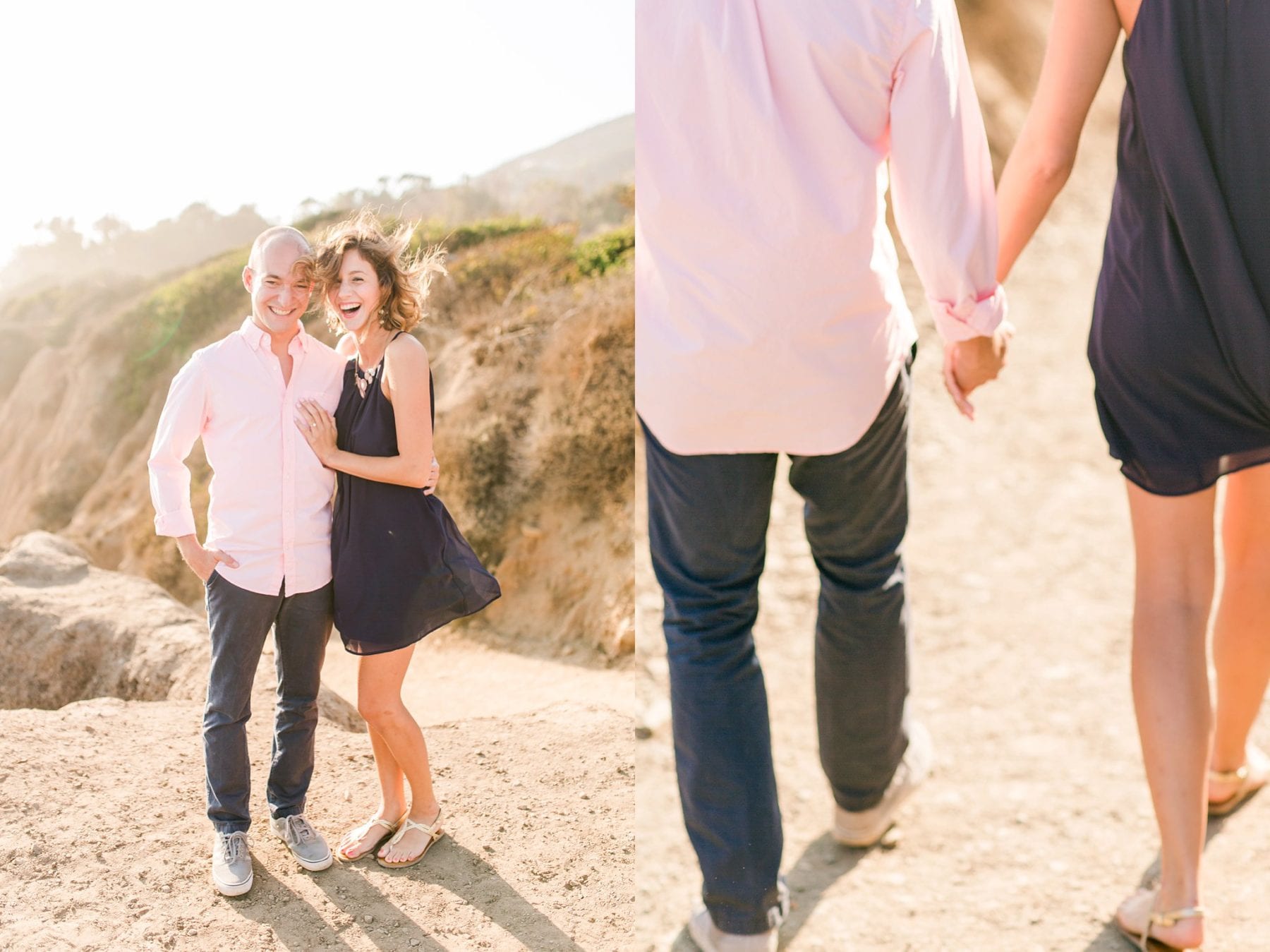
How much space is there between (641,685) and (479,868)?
3.38 feet

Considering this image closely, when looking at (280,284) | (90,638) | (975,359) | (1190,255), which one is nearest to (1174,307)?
(1190,255)

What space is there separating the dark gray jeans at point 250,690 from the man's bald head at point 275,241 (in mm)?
458

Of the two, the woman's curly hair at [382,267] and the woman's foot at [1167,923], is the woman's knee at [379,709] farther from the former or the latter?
the woman's foot at [1167,923]

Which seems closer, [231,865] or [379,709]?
[231,865]

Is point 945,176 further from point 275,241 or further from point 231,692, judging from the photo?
point 231,692

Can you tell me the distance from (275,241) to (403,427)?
33 centimetres

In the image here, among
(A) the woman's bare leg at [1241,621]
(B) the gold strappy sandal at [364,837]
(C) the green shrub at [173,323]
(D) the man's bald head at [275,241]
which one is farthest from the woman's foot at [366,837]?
(A) the woman's bare leg at [1241,621]

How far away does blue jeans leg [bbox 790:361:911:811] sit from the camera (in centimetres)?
200

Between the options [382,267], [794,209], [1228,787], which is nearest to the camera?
[794,209]

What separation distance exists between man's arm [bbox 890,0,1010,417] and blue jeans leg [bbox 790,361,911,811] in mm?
163

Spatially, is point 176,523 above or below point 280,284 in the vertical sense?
below

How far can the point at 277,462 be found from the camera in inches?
71.0

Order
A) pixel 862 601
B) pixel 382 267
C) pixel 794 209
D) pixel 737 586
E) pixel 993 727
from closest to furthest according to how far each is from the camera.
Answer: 1. pixel 794 209
2. pixel 382 267
3. pixel 737 586
4. pixel 862 601
5. pixel 993 727

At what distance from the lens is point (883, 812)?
241cm
